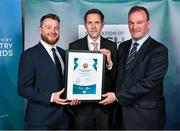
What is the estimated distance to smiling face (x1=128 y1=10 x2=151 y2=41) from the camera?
10.0 feet

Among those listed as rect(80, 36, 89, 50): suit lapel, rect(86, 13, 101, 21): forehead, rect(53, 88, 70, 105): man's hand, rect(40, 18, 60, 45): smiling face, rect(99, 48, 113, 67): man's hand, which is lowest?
rect(53, 88, 70, 105): man's hand

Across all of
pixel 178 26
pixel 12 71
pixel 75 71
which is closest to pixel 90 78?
pixel 75 71

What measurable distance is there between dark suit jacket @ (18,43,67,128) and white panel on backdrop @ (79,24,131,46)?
75 centimetres

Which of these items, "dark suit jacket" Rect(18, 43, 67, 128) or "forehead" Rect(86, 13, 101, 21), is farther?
"forehead" Rect(86, 13, 101, 21)

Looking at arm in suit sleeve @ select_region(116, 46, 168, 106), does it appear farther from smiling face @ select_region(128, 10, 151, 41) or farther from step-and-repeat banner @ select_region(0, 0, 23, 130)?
step-and-repeat banner @ select_region(0, 0, 23, 130)

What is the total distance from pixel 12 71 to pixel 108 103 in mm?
1117

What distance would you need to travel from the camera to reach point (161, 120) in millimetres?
3068

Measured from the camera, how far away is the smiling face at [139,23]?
10.0 ft

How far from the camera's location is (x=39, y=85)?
9.77ft

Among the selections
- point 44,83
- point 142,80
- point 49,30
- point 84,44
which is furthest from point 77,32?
point 142,80

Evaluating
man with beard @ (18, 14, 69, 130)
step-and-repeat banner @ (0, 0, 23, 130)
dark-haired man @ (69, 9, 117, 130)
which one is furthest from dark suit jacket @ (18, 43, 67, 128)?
step-and-repeat banner @ (0, 0, 23, 130)

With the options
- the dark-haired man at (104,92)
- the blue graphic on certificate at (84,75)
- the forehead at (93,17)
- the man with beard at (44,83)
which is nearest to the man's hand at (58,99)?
the man with beard at (44,83)

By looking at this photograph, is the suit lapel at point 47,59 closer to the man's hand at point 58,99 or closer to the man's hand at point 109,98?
the man's hand at point 58,99

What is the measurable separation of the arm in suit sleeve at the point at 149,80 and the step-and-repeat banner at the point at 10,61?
3.86 feet
